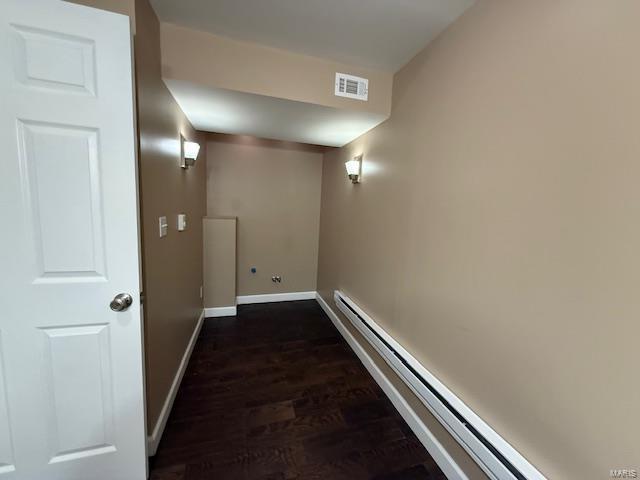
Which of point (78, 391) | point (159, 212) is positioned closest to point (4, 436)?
point (78, 391)

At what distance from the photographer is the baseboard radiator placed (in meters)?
0.98

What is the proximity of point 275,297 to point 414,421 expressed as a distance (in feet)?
8.23

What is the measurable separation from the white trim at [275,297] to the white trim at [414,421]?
1367 mm

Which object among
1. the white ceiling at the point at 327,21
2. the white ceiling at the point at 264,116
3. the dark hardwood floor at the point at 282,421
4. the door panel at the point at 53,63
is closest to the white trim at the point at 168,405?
the dark hardwood floor at the point at 282,421

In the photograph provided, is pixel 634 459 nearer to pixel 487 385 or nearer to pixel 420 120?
pixel 487 385

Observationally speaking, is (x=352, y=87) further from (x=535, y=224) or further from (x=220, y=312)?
(x=220, y=312)

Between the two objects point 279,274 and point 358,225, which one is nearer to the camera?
point 358,225

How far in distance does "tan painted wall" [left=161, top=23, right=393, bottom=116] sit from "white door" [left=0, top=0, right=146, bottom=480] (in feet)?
1.85

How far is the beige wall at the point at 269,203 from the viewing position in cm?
331

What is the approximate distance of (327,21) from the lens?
4.64 ft

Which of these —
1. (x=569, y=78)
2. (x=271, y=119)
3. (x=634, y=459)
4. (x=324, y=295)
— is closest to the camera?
(x=634, y=459)

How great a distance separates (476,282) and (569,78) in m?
0.87

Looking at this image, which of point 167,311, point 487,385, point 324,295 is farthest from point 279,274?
point 487,385

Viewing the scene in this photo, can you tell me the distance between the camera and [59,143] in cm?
101
